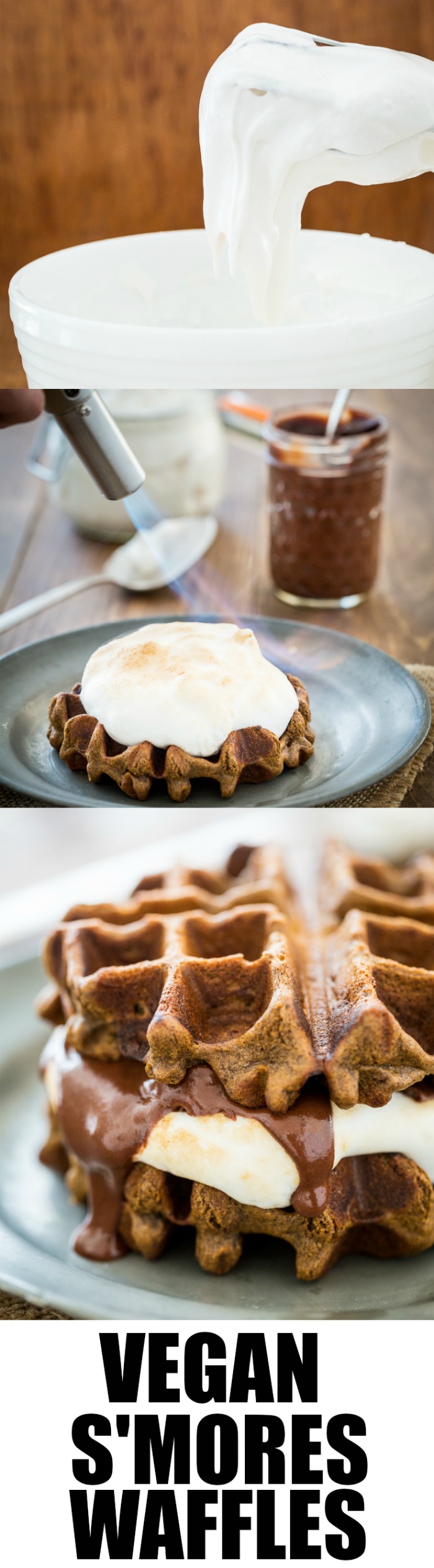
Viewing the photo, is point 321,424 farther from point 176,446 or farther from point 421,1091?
point 421,1091

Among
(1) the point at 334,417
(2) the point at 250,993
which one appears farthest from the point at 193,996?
(1) the point at 334,417

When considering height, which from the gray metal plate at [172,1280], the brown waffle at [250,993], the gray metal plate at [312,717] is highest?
the gray metal plate at [312,717]

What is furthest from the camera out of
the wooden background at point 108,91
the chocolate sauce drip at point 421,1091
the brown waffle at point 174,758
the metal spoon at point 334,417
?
the wooden background at point 108,91

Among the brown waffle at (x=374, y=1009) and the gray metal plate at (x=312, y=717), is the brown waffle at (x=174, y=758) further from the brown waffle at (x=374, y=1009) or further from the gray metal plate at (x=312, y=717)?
the brown waffle at (x=374, y=1009)

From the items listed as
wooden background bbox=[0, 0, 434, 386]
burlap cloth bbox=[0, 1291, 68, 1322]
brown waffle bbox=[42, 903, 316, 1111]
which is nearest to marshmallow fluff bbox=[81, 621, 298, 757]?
brown waffle bbox=[42, 903, 316, 1111]

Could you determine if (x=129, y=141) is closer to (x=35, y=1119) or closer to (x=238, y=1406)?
(x=35, y=1119)

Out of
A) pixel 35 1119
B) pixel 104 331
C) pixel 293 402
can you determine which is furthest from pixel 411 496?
pixel 35 1119

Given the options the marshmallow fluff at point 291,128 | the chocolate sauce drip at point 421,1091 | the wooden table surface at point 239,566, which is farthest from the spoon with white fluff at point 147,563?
the chocolate sauce drip at point 421,1091
